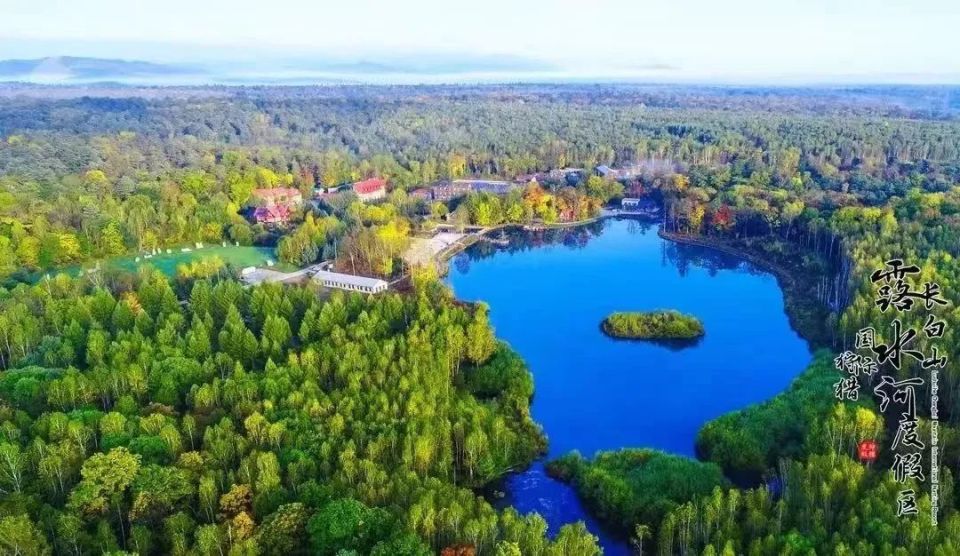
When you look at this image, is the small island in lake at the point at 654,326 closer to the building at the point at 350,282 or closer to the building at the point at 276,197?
the building at the point at 350,282

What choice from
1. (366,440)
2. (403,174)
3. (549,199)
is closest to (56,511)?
(366,440)

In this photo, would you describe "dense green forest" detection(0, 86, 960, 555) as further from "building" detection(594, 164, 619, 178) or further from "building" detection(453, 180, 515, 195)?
"building" detection(594, 164, 619, 178)

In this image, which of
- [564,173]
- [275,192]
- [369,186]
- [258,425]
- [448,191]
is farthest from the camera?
[564,173]

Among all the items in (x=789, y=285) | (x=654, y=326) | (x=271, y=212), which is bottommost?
(x=654, y=326)

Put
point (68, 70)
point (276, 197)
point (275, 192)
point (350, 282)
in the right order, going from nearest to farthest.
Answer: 1. point (350, 282)
2. point (276, 197)
3. point (275, 192)
4. point (68, 70)

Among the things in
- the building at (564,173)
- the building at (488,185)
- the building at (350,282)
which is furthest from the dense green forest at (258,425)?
the building at (564,173)

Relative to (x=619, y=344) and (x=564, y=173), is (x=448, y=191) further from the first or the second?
(x=619, y=344)

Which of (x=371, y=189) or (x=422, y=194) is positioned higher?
(x=371, y=189)

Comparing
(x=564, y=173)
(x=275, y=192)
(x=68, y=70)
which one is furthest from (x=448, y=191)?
(x=68, y=70)
